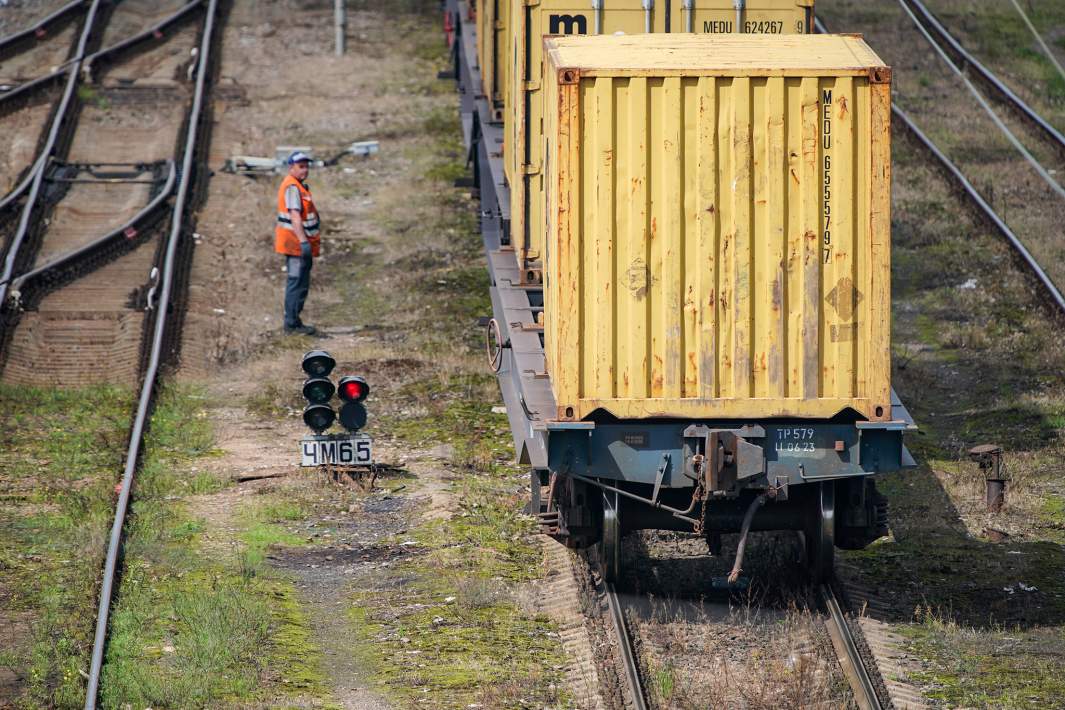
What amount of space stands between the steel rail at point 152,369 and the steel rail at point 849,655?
4.24m

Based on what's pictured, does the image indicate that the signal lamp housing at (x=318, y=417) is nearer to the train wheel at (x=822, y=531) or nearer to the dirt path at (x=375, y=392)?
the dirt path at (x=375, y=392)

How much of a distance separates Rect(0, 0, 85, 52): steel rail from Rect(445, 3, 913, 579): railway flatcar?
17.0 meters

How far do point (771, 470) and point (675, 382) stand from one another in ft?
2.58

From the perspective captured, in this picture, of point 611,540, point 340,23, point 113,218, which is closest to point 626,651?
point 611,540

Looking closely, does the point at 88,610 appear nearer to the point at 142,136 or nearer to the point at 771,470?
the point at 771,470

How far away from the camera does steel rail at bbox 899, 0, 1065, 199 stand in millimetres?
20031

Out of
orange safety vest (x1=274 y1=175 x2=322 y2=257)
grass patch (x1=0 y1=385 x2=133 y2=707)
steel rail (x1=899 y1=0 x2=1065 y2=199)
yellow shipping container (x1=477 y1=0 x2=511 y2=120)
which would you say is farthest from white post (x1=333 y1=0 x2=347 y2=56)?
grass patch (x1=0 y1=385 x2=133 y2=707)

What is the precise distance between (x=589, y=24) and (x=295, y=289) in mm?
4715

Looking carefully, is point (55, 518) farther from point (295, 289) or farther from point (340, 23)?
point (340, 23)

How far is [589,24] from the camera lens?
13.3 metres

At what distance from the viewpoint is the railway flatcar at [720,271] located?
9.94 metres

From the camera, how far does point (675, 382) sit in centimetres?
1009

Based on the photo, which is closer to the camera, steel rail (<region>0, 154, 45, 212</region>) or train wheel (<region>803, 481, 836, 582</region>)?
train wheel (<region>803, 481, 836, 582</region>)

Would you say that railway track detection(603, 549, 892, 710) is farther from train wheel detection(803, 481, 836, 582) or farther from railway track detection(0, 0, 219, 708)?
railway track detection(0, 0, 219, 708)
